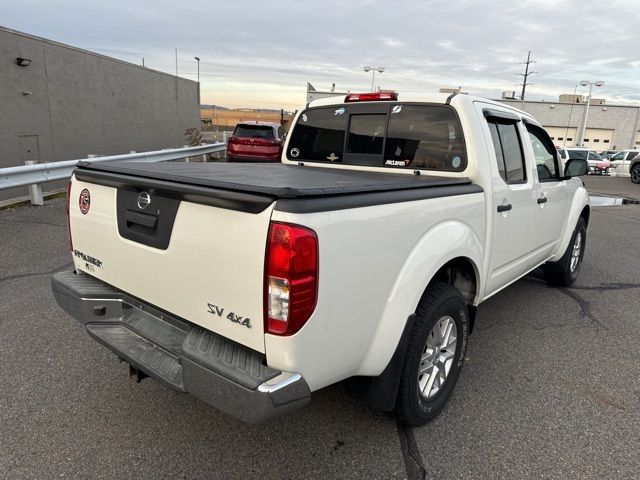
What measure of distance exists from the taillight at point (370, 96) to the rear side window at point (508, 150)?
0.76 meters

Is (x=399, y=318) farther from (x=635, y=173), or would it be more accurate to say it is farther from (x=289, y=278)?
(x=635, y=173)

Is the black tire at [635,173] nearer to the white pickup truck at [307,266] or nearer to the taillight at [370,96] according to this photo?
the white pickup truck at [307,266]

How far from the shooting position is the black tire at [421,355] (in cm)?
246

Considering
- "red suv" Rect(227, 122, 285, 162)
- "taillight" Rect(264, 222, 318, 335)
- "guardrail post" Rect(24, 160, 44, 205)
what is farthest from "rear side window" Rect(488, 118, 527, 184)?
"red suv" Rect(227, 122, 285, 162)

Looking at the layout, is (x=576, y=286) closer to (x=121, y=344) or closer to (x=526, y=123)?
(x=526, y=123)

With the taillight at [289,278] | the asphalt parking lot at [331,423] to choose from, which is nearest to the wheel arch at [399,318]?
the asphalt parking lot at [331,423]

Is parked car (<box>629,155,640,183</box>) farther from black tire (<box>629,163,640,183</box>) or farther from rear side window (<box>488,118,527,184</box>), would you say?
rear side window (<box>488,118,527,184</box>)

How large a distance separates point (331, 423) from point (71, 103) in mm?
15247

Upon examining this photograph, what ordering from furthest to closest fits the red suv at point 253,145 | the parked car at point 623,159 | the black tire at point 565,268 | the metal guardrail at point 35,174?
the parked car at point 623,159
the red suv at point 253,145
the metal guardrail at point 35,174
the black tire at point 565,268

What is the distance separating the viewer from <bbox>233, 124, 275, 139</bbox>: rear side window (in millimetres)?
14383

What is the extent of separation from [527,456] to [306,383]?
56.6 inches

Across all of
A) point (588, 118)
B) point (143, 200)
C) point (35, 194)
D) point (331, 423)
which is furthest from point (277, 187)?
point (588, 118)

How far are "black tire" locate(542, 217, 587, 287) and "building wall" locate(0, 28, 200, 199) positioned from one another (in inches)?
496

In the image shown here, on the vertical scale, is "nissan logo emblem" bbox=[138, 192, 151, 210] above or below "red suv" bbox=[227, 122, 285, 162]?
above
